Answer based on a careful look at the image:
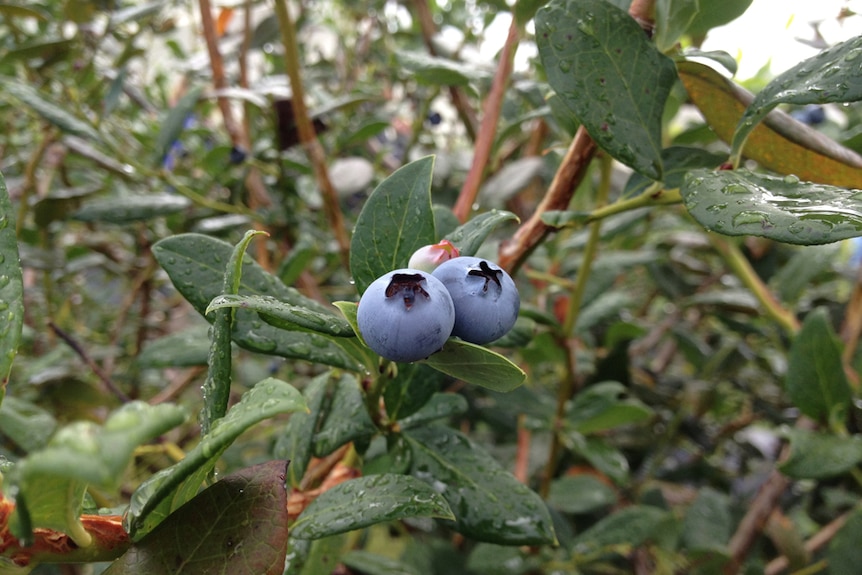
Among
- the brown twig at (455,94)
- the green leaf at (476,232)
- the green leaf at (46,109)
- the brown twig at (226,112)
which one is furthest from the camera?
the brown twig at (455,94)

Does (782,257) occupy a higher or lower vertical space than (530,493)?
lower

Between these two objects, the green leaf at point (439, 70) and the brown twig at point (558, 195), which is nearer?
the brown twig at point (558, 195)

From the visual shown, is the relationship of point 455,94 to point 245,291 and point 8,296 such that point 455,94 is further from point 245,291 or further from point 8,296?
point 8,296

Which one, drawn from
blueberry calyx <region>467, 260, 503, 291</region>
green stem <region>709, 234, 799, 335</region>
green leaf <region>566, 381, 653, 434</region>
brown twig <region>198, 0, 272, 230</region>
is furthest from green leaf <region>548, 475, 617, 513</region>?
brown twig <region>198, 0, 272, 230</region>

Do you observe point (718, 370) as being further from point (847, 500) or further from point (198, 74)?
point (198, 74)

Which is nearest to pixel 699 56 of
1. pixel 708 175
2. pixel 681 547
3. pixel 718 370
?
pixel 708 175

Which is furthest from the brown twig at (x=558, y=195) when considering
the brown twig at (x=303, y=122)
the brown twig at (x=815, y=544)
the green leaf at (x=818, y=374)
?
the brown twig at (x=815, y=544)

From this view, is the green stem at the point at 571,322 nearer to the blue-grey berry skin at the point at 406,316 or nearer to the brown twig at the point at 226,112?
the blue-grey berry skin at the point at 406,316
